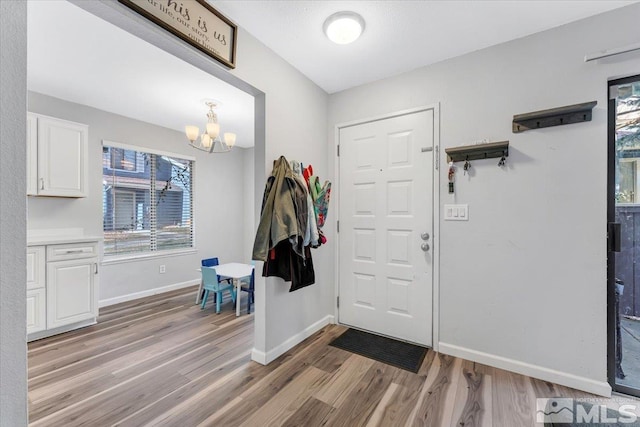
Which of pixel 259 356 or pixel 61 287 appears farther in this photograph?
pixel 61 287

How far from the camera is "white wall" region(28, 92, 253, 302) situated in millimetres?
Answer: 3090

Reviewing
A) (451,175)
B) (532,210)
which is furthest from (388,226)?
(532,210)

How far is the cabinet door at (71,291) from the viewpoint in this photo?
103 inches

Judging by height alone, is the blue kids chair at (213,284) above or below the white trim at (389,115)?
below

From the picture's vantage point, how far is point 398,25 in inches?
73.9

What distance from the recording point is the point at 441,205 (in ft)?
7.45

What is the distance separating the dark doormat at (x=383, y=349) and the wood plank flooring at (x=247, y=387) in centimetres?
7

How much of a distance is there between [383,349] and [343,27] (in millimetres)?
2544

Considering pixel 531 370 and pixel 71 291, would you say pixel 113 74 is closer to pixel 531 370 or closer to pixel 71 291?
pixel 71 291

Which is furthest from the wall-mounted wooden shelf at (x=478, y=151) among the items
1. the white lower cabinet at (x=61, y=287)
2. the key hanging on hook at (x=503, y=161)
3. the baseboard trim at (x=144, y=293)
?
the baseboard trim at (x=144, y=293)

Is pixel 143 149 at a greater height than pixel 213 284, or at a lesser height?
greater

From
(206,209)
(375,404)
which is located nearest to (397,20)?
(375,404)

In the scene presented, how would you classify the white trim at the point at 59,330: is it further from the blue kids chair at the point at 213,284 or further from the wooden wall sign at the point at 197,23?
the wooden wall sign at the point at 197,23

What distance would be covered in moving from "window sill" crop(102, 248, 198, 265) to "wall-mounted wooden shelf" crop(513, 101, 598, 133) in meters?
4.53
